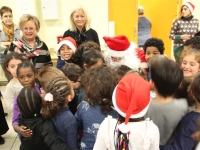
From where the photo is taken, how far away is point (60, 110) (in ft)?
4.05

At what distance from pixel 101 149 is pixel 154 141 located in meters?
0.28

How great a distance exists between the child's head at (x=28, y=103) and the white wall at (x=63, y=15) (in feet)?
9.38

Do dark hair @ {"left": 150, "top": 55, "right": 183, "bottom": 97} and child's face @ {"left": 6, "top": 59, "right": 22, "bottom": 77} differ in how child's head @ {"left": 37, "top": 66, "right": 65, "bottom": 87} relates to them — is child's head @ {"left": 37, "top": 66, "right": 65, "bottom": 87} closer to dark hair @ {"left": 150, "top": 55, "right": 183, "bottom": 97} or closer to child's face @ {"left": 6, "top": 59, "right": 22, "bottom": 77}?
child's face @ {"left": 6, "top": 59, "right": 22, "bottom": 77}

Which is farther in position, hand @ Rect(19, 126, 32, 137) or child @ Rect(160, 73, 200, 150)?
hand @ Rect(19, 126, 32, 137)

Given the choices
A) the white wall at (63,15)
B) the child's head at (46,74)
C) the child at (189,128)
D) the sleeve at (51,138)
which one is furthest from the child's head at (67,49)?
the white wall at (63,15)

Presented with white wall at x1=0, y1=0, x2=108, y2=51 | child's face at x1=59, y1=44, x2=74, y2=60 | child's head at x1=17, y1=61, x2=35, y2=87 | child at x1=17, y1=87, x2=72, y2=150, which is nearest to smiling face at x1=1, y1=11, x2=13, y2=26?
white wall at x1=0, y1=0, x2=108, y2=51

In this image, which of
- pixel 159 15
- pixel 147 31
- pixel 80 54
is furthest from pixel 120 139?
pixel 159 15

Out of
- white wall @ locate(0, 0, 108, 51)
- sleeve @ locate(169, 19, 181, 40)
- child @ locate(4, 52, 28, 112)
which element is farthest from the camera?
white wall @ locate(0, 0, 108, 51)

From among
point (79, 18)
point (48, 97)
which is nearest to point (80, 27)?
point (79, 18)

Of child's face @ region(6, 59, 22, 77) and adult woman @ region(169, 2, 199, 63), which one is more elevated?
adult woman @ region(169, 2, 199, 63)

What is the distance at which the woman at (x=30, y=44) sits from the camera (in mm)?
2068

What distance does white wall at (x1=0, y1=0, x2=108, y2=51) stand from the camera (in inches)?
144

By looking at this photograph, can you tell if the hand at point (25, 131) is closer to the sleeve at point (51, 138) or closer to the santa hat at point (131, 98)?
the sleeve at point (51, 138)

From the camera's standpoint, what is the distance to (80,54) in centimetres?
201
